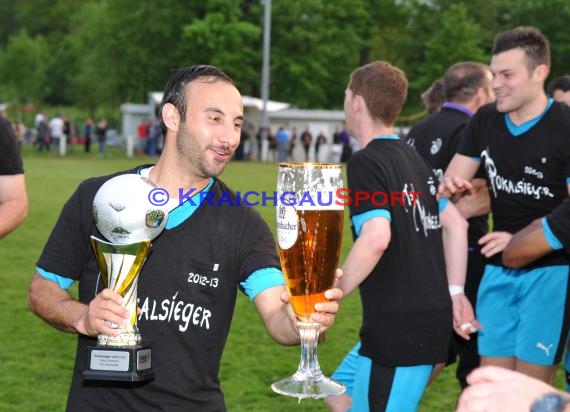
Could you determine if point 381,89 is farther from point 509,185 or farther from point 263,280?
point 263,280

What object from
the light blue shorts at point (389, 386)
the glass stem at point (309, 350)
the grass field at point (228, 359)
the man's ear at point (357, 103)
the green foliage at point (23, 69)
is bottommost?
the grass field at point (228, 359)

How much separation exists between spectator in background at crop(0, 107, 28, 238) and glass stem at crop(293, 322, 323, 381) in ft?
8.60

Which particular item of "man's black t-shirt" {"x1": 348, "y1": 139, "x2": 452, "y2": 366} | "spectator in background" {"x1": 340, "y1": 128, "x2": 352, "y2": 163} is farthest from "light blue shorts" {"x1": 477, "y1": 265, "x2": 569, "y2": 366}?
"spectator in background" {"x1": 340, "y1": 128, "x2": 352, "y2": 163}

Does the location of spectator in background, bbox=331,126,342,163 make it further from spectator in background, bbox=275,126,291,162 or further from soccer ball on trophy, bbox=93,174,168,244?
soccer ball on trophy, bbox=93,174,168,244

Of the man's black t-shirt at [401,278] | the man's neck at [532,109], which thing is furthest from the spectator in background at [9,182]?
the man's neck at [532,109]

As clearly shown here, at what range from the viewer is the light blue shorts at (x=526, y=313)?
4.89 metres

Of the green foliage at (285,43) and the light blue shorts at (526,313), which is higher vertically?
the green foliage at (285,43)

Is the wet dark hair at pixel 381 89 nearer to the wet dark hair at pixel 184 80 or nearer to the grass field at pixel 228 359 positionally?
the wet dark hair at pixel 184 80

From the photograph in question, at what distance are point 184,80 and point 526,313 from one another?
2857 mm

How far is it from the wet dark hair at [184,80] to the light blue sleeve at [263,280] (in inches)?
24.5

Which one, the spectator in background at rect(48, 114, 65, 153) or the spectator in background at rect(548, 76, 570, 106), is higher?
the spectator in background at rect(548, 76, 570, 106)

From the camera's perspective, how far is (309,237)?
2229 mm

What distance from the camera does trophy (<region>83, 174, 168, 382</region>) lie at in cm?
246

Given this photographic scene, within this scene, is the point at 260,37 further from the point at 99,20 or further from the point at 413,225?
the point at 413,225
